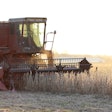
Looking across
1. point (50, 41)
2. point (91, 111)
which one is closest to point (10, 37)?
point (50, 41)

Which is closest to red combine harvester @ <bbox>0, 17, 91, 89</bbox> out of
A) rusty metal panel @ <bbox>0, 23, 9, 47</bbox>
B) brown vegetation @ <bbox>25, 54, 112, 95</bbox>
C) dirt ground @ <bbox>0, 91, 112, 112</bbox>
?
rusty metal panel @ <bbox>0, 23, 9, 47</bbox>

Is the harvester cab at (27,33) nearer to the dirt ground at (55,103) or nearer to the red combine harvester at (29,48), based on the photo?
the red combine harvester at (29,48)

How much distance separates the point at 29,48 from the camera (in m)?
16.8

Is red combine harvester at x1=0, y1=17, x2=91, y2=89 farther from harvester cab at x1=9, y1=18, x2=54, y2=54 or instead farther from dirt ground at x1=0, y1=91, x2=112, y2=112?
dirt ground at x1=0, y1=91, x2=112, y2=112

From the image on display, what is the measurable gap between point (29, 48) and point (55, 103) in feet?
20.3

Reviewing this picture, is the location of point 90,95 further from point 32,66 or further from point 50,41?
point 50,41

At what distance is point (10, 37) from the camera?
17016 millimetres

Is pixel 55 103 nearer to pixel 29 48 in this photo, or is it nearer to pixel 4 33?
pixel 29 48

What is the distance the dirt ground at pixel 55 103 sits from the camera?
9.62 meters

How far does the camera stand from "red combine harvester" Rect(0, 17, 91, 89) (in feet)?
50.6

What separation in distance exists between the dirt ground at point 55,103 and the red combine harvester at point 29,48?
253 cm

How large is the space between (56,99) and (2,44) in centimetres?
600

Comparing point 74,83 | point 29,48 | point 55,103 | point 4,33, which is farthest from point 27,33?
point 55,103

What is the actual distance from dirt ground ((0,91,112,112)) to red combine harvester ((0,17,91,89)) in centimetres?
253
